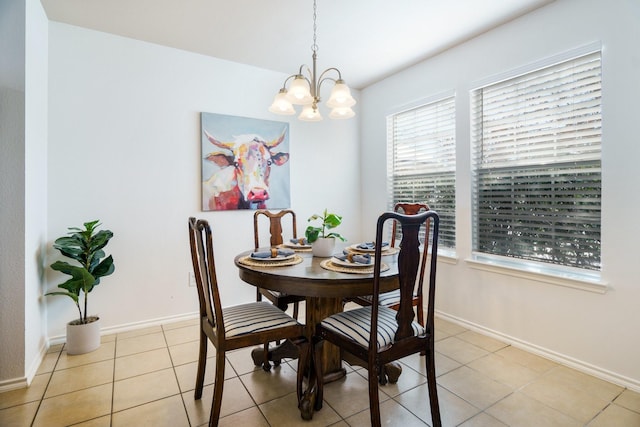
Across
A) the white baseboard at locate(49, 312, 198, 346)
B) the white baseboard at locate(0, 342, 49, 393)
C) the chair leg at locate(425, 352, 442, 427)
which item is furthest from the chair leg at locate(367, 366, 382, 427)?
the white baseboard at locate(49, 312, 198, 346)

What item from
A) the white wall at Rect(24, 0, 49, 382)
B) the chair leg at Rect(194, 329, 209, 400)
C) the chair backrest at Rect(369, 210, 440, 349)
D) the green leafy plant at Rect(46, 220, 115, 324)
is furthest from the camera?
the green leafy plant at Rect(46, 220, 115, 324)

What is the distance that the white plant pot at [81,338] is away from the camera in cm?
246

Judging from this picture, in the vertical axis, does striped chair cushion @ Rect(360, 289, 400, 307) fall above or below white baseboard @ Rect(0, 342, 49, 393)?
above

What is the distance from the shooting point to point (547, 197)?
7.97 feet

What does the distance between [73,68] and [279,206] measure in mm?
2093

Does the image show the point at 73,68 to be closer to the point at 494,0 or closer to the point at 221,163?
the point at 221,163

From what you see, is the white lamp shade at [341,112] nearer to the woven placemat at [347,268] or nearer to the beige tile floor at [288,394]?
the woven placemat at [347,268]

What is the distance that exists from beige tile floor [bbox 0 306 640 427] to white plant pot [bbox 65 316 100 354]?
2.6 inches

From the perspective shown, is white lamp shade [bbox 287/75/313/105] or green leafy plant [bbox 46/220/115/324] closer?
white lamp shade [bbox 287/75/313/105]

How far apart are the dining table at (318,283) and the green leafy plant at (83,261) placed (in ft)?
4.00

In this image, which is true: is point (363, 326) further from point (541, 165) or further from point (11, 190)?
point (11, 190)

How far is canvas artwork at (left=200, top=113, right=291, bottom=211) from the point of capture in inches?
126

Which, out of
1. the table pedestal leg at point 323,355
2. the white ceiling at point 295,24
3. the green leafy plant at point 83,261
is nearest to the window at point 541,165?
the white ceiling at point 295,24

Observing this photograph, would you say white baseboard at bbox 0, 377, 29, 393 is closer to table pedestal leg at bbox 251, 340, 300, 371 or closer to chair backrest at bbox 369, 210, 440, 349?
table pedestal leg at bbox 251, 340, 300, 371
